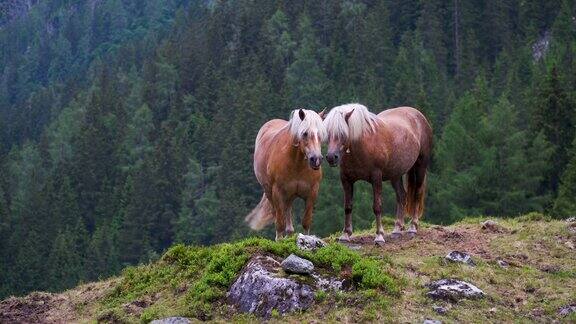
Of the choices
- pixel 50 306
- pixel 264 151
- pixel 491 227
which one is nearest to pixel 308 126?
pixel 264 151

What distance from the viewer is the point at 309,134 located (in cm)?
1217

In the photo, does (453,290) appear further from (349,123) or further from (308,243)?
(349,123)

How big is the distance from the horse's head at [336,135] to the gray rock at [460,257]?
7.21 ft

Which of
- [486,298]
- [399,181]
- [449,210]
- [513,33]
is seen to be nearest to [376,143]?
[399,181]

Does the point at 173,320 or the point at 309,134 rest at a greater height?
the point at 309,134

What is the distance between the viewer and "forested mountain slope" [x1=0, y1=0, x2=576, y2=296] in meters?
47.8

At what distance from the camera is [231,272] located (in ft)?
36.6

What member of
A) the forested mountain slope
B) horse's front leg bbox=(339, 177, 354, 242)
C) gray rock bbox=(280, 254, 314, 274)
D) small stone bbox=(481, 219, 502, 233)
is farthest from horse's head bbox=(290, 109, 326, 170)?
the forested mountain slope

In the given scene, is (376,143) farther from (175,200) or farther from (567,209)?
(175,200)

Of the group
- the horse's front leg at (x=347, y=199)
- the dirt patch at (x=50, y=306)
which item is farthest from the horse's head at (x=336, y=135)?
the dirt patch at (x=50, y=306)

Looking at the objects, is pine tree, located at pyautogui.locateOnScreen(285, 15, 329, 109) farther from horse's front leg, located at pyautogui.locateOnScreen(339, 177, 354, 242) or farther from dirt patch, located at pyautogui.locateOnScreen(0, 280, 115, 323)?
dirt patch, located at pyautogui.locateOnScreen(0, 280, 115, 323)

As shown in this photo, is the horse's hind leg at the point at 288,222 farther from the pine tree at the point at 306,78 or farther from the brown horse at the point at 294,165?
the pine tree at the point at 306,78

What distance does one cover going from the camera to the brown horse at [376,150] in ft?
42.2

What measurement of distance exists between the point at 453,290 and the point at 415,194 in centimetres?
454
